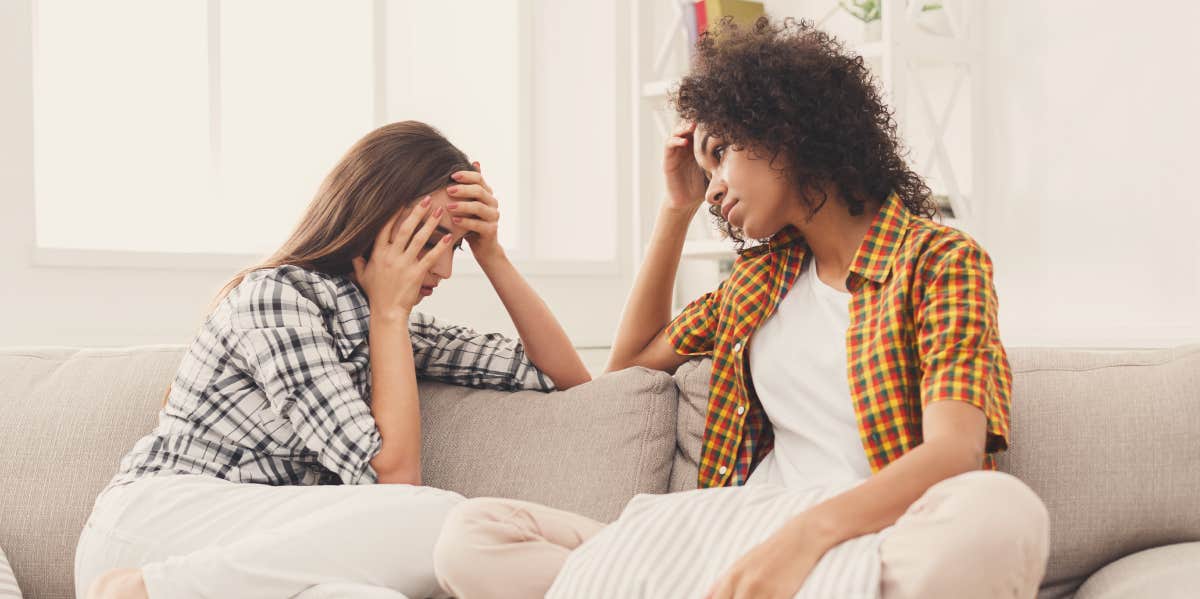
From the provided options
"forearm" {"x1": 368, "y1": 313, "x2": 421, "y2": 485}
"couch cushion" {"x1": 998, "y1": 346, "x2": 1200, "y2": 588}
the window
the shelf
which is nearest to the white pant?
"forearm" {"x1": 368, "y1": 313, "x2": 421, "y2": 485}

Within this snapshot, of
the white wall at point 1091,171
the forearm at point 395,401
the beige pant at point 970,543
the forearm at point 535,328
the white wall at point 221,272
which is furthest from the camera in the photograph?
the white wall at point 221,272

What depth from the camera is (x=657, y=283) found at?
1815 millimetres

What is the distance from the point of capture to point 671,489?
5.81 ft

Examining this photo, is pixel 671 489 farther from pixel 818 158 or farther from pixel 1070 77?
pixel 1070 77

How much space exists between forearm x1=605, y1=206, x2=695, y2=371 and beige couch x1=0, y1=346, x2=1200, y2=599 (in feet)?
0.25

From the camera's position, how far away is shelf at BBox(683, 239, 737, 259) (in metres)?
2.84

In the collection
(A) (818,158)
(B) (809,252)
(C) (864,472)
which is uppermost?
(A) (818,158)

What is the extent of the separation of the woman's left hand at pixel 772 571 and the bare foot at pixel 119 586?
0.66 metres

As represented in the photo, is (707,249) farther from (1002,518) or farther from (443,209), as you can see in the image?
(1002,518)

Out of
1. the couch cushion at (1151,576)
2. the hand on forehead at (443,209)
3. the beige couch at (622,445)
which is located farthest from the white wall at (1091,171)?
the hand on forehead at (443,209)

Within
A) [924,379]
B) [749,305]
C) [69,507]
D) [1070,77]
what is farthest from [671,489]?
[1070,77]

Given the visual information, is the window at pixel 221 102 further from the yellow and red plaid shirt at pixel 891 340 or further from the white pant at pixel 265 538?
the yellow and red plaid shirt at pixel 891 340

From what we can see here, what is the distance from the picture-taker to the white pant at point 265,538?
135 centimetres

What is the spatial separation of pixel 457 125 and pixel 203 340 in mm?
1894
